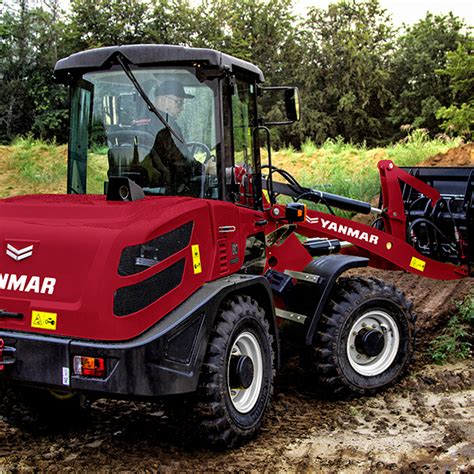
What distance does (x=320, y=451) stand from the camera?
4.21 meters

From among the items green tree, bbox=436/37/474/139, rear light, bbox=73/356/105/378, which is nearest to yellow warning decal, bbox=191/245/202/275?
rear light, bbox=73/356/105/378

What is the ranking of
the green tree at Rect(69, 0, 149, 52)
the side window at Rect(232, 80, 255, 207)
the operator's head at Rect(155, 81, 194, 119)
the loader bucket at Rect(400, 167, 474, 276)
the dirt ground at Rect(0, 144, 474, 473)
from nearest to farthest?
the dirt ground at Rect(0, 144, 474, 473), the operator's head at Rect(155, 81, 194, 119), the side window at Rect(232, 80, 255, 207), the loader bucket at Rect(400, 167, 474, 276), the green tree at Rect(69, 0, 149, 52)

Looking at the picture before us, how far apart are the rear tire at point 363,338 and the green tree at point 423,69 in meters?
25.8

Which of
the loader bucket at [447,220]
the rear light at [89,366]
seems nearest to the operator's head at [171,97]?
the rear light at [89,366]

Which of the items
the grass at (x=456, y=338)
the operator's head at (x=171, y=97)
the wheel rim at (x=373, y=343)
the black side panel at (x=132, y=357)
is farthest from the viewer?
the grass at (x=456, y=338)

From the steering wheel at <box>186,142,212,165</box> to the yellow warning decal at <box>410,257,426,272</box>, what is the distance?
2545 mm

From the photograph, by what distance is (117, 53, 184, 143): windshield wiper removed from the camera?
4410mm

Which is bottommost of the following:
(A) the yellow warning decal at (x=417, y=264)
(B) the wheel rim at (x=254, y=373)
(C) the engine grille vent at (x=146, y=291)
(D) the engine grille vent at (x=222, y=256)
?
(B) the wheel rim at (x=254, y=373)

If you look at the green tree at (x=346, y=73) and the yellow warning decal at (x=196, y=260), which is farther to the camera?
the green tree at (x=346, y=73)

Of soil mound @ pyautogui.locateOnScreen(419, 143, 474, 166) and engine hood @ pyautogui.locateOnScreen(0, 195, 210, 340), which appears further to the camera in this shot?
soil mound @ pyautogui.locateOnScreen(419, 143, 474, 166)

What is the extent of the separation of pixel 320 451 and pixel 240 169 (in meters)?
1.88

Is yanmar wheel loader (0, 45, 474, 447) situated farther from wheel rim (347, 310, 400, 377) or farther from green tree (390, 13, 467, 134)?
green tree (390, 13, 467, 134)

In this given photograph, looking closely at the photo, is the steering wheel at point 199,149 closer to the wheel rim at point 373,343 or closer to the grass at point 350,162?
the wheel rim at point 373,343

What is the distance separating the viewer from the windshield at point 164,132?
4.43m
